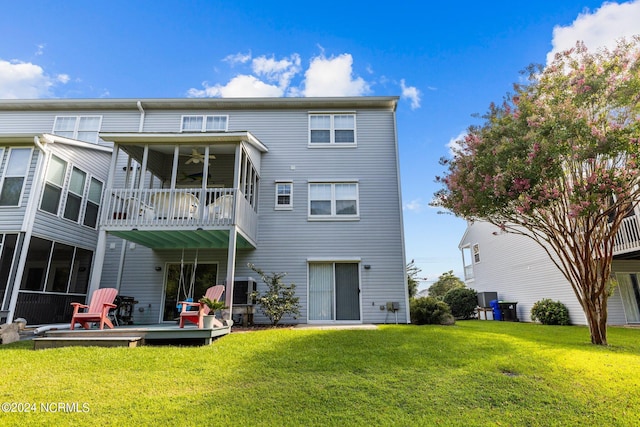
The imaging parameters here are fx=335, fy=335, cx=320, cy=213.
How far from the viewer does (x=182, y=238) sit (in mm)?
9828

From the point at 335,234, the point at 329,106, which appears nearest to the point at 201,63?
the point at 329,106

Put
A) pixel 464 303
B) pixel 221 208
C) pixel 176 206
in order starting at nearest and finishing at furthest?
pixel 221 208, pixel 176 206, pixel 464 303

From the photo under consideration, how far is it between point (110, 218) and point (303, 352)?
631 cm

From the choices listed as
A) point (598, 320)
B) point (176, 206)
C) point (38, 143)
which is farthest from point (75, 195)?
point (598, 320)

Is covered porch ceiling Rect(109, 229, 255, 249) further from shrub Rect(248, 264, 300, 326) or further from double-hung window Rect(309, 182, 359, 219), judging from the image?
double-hung window Rect(309, 182, 359, 219)

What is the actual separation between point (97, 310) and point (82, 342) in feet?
3.91

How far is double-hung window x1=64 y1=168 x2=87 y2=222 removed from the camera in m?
10.4

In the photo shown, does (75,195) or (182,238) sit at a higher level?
(75,195)

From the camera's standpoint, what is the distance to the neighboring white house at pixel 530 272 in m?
12.8

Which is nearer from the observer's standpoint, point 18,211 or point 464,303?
point 18,211

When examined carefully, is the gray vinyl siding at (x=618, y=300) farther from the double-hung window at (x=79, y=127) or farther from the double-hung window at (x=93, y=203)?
the double-hung window at (x=79, y=127)

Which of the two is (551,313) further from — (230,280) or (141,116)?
(141,116)

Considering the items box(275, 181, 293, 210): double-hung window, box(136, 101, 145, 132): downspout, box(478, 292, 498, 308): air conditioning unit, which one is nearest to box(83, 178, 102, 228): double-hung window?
box(136, 101, 145, 132): downspout

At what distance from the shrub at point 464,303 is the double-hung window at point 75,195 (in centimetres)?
1802
